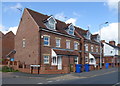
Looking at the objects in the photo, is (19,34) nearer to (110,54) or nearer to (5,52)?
(5,52)

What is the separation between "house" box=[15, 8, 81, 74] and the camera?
71.0ft

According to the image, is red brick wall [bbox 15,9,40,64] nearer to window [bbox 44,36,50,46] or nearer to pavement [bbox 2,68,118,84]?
window [bbox 44,36,50,46]

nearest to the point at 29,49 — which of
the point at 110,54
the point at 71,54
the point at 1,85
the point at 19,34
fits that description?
the point at 19,34

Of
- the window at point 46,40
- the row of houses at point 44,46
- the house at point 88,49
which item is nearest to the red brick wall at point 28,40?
the row of houses at point 44,46

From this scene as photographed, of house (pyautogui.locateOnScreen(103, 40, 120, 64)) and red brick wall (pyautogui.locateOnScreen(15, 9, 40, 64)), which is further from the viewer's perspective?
house (pyautogui.locateOnScreen(103, 40, 120, 64))

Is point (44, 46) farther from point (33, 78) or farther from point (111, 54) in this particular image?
point (111, 54)

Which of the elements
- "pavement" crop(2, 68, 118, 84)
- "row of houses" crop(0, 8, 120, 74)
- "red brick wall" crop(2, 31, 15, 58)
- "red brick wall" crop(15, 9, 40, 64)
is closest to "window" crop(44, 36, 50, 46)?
"row of houses" crop(0, 8, 120, 74)

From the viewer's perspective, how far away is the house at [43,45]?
2164cm

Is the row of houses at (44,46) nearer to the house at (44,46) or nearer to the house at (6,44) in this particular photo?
the house at (44,46)

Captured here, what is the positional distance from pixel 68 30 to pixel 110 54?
24.0m

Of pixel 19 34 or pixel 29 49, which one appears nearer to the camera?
pixel 29 49

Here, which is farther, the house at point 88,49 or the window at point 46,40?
the house at point 88,49

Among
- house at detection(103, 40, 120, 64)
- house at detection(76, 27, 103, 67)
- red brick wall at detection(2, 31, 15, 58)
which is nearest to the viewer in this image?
house at detection(76, 27, 103, 67)

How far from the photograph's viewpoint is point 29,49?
23203 mm
